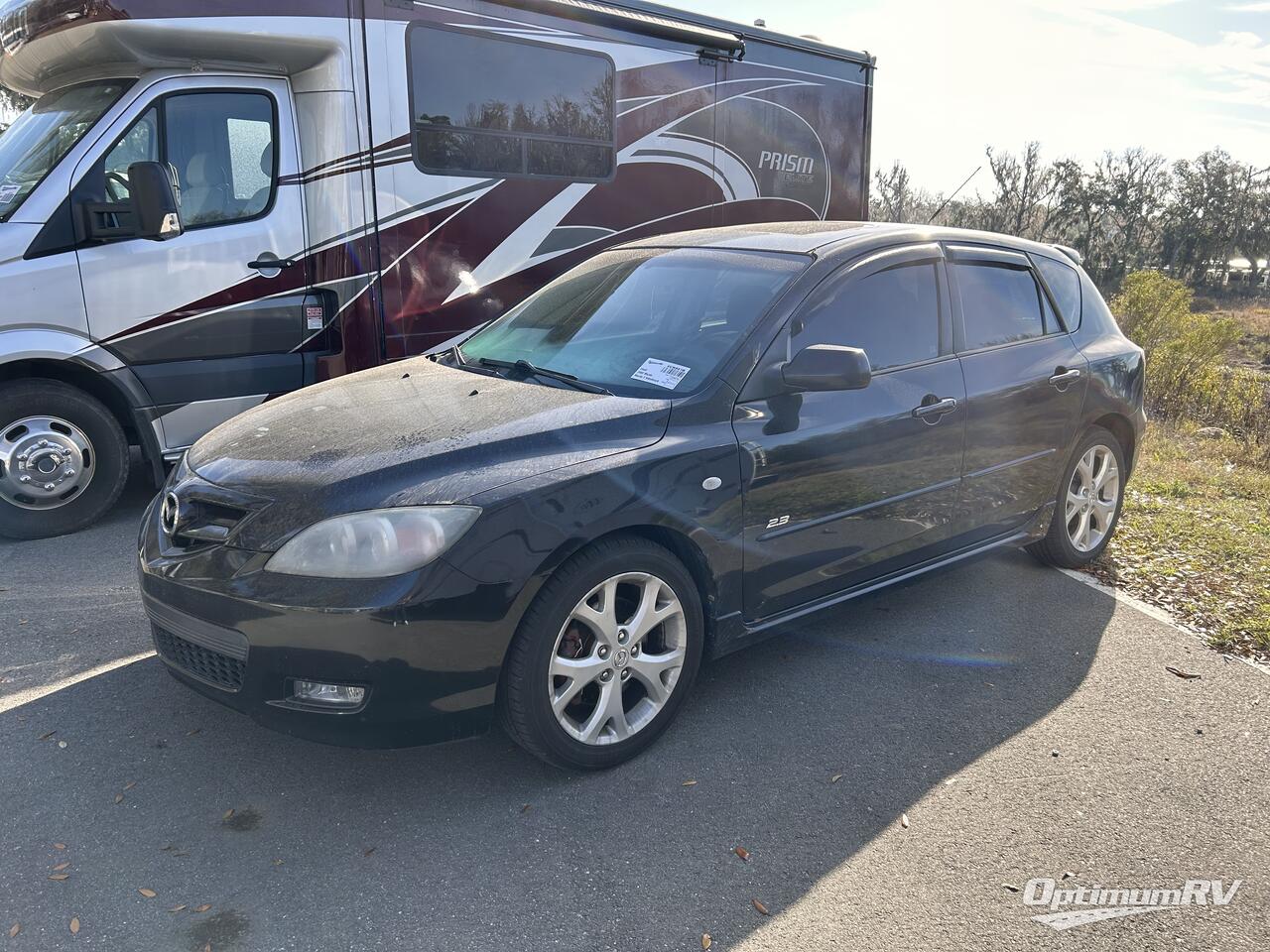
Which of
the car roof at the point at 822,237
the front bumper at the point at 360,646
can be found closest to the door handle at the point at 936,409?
the car roof at the point at 822,237

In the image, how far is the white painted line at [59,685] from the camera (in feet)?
11.5

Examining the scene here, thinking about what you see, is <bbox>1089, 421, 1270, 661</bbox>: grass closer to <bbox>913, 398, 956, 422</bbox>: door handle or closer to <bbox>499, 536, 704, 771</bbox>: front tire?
<bbox>913, 398, 956, 422</bbox>: door handle

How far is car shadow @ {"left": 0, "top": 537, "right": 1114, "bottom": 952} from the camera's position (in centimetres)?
249

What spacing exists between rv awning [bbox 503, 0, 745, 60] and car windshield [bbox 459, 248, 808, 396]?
2.71m

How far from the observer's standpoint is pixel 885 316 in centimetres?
396

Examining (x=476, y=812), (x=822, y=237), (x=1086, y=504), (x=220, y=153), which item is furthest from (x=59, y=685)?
(x=1086, y=504)

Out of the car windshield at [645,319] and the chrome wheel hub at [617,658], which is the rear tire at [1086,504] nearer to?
the car windshield at [645,319]

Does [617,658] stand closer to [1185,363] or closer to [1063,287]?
[1063,287]

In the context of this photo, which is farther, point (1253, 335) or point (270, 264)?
point (1253, 335)

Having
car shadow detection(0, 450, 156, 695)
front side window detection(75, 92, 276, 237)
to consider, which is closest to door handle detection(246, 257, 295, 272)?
front side window detection(75, 92, 276, 237)

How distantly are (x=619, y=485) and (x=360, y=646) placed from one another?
0.90 m

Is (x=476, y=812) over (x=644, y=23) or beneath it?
beneath

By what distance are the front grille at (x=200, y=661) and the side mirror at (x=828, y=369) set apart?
80.1 inches

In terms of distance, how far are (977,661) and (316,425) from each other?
277 centimetres
